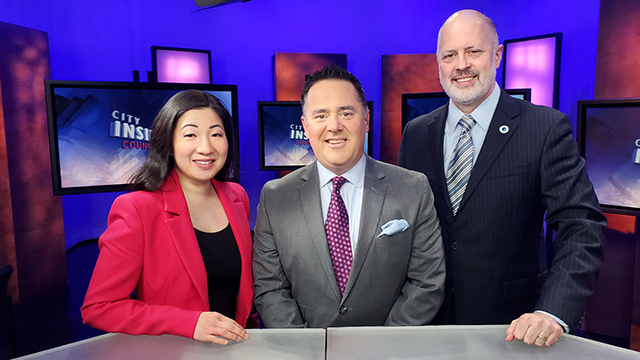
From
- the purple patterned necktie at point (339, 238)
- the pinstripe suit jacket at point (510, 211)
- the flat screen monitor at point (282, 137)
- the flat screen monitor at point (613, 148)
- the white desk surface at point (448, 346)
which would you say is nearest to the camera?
the white desk surface at point (448, 346)

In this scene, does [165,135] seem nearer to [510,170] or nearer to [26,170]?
[510,170]

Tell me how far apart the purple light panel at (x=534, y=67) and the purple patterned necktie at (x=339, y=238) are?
4.07 meters

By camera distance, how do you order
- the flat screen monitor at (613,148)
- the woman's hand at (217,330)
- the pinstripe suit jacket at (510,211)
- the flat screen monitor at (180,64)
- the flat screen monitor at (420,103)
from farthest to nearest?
the flat screen monitor at (180,64)
the flat screen monitor at (420,103)
the flat screen monitor at (613,148)
the pinstripe suit jacket at (510,211)
the woman's hand at (217,330)

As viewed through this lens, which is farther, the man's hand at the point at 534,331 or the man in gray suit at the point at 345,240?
the man in gray suit at the point at 345,240

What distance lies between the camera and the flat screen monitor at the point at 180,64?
541 centimetres

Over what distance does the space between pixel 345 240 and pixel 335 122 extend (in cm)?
42

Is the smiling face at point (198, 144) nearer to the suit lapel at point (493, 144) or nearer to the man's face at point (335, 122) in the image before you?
the man's face at point (335, 122)

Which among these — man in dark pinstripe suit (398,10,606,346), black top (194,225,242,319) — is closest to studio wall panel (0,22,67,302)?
Answer: black top (194,225,242,319)

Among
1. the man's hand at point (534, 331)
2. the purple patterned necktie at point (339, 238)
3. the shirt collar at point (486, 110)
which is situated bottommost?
the man's hand at point (534, 331)

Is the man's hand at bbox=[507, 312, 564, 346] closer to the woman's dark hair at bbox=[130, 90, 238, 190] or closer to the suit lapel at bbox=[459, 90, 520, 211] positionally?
the suit lapel at bbox=[459, 90, 520, 211]

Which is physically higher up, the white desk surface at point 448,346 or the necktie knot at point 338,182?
the necktie knot at point 338,182

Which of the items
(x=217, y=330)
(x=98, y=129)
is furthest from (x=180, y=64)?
(x=217, y=330)

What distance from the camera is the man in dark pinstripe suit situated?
1641mm

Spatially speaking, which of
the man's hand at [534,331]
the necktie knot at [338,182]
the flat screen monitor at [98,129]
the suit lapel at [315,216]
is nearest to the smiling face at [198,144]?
the suit lapel at [315,216]
